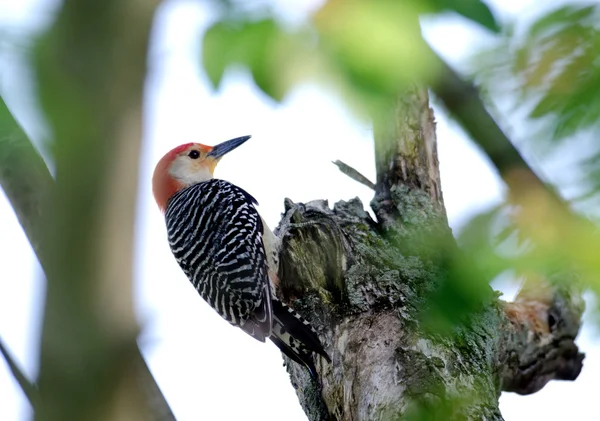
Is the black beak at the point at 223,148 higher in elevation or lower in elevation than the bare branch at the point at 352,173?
higher

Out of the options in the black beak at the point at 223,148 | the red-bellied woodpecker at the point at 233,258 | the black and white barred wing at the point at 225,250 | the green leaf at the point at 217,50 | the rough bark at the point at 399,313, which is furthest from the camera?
the black beak at the point at 223,148

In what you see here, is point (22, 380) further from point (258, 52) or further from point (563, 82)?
point (563, 82)

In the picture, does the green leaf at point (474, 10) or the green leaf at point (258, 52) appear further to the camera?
the green leaf at point (258, 52)

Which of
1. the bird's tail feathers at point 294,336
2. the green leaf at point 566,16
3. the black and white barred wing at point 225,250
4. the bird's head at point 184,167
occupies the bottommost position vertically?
the bird's tail feathers at point 294,336

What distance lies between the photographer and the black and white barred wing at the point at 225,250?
5387mm

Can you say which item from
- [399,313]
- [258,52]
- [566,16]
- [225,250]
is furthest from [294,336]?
[566,16]

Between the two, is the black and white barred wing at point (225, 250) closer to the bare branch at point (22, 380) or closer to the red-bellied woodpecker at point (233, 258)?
the red-bellied woodpecker at point (233, 258)

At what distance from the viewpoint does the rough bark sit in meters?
3.78

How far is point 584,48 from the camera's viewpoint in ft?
5.32

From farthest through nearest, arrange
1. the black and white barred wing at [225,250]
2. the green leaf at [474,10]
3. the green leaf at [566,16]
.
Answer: the black and white barred wing at [225,250], the green leaf at [566,16], the green leaf at [474,10]

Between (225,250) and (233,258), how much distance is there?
11 cm

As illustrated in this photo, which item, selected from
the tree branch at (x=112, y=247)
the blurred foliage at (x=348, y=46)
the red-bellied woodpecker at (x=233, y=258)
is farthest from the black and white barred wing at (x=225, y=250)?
the tree branch at (x=112, y=247)

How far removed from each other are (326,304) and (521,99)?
2989 mm

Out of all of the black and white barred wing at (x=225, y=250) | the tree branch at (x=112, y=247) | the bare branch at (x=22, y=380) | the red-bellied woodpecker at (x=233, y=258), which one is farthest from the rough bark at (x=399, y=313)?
the tree branch at (x=112, y=247)
